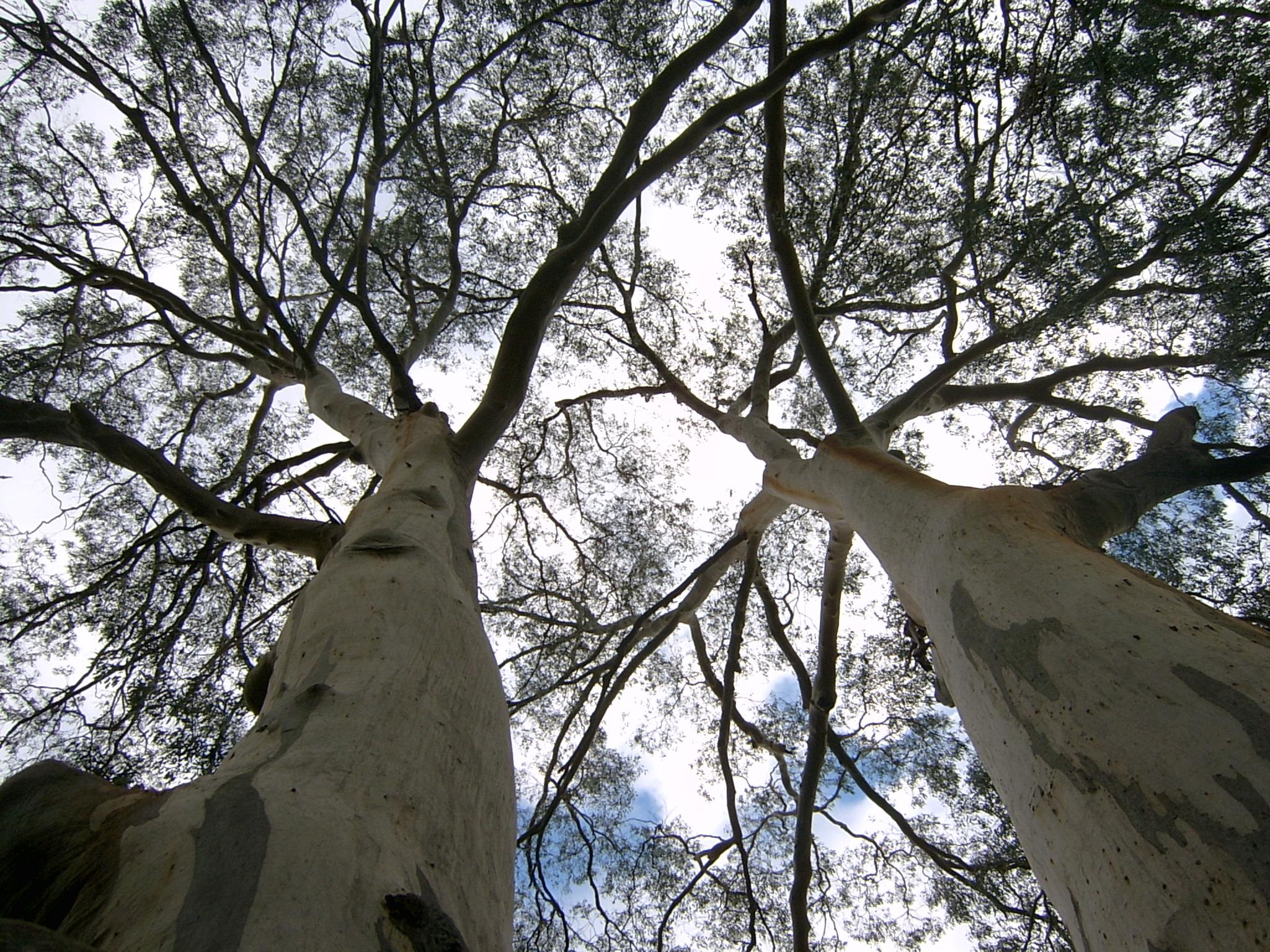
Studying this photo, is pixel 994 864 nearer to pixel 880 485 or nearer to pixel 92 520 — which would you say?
pixel 880 485

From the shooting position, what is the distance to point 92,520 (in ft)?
18.1

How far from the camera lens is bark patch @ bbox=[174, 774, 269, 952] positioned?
2.23 ft

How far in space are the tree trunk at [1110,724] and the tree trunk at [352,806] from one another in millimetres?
938

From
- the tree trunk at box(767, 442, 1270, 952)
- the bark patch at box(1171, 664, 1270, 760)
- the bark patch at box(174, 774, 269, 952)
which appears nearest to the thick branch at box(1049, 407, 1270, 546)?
the tree trunk at box(767, 442, 1270, 952)

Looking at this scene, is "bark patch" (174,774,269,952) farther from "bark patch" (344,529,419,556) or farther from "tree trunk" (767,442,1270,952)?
"tree trunk" (767,442,1270,952)

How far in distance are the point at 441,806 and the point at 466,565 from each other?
1078 mm

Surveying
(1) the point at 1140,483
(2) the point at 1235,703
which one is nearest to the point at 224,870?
(2) the point at 1235,703

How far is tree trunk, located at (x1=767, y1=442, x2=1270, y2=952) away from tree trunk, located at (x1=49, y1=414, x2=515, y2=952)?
938 mm

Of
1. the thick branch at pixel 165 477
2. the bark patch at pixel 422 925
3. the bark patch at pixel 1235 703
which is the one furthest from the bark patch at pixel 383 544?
the bark patch at pixel 1235 703

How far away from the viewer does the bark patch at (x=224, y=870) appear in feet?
2.23

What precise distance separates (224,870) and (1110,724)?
129cm

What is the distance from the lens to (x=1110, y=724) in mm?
1127

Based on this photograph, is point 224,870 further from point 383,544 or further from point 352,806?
point 383,544

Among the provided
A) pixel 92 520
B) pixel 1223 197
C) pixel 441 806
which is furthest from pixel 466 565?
pixel 92 520
